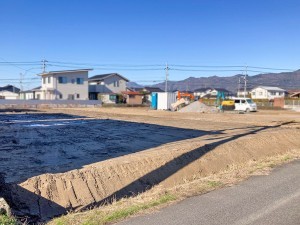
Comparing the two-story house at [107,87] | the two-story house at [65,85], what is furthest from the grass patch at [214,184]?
the two-story house at [107,87]

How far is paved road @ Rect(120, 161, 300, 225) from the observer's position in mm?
4277

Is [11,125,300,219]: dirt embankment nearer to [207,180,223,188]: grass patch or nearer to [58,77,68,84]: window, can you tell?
[207,180,223,188]: grass patch

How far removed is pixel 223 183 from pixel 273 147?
19.6 ft

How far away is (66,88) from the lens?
52625 mm

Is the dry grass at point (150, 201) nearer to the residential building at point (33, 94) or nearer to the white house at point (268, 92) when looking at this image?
Answer: the residential building at point (33, 94)

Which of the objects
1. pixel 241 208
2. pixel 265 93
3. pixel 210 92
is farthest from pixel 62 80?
pixel 210 92

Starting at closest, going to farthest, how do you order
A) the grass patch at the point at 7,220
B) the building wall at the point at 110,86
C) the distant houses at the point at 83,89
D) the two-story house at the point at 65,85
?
1. the grass patch at the point at 7,220
2. the two-story house at the point at 65,85
3. the distant houses at the point at 83,89
4. the building wall at the point at 110,86

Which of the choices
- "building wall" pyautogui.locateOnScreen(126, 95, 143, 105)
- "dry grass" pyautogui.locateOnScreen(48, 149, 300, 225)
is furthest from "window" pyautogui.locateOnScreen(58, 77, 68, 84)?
"dry grass" pyautogui.locateOnScreen(48, 149, 300, 225)

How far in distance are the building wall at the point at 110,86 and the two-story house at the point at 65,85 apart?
6.35 m

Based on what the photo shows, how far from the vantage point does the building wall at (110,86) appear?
60.6 m

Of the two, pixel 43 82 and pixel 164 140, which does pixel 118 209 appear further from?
pixel 43 82

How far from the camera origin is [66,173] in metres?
6.91

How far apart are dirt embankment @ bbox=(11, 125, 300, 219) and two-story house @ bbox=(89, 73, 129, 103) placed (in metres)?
48.7

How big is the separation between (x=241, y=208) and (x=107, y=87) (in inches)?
2256
